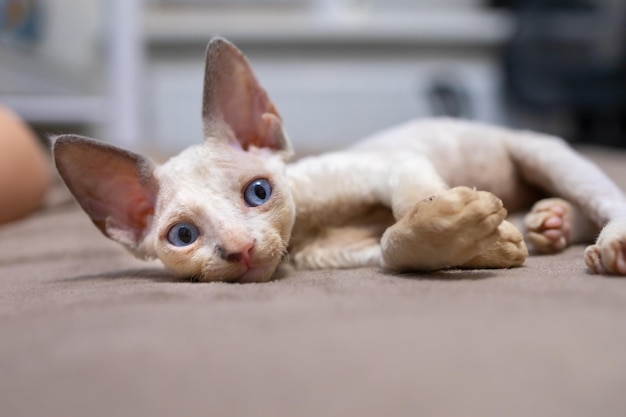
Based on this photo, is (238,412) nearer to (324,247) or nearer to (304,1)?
(324,247)

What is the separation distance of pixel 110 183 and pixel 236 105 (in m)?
0.27

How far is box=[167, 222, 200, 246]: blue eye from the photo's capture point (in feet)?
3.67

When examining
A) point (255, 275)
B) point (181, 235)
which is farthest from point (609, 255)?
point (181, 235)

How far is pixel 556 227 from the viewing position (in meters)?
1.31

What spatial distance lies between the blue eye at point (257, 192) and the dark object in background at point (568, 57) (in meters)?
2.88

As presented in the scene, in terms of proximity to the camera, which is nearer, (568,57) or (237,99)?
(237,99)

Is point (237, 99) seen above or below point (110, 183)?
above

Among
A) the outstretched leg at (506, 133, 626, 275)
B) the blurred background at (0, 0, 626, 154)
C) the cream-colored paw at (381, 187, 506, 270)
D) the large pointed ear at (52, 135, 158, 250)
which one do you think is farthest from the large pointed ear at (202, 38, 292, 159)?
the blurred background at (0, 0, 626, 154)

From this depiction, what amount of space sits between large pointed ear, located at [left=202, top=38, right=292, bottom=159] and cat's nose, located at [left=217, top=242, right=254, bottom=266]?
288 millimetres

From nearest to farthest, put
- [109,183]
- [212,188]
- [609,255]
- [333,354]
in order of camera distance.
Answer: [333,354]
[609,255]
[212,188]
[109,183]

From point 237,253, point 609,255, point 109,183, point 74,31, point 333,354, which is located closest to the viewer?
point 333,354

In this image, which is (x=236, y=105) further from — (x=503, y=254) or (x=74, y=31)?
(x=74, y=31)

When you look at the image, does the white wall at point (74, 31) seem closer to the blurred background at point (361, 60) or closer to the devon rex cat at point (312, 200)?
the blurred background at point (361, 60)

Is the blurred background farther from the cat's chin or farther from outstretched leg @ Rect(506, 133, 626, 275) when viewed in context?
the cat's chin
